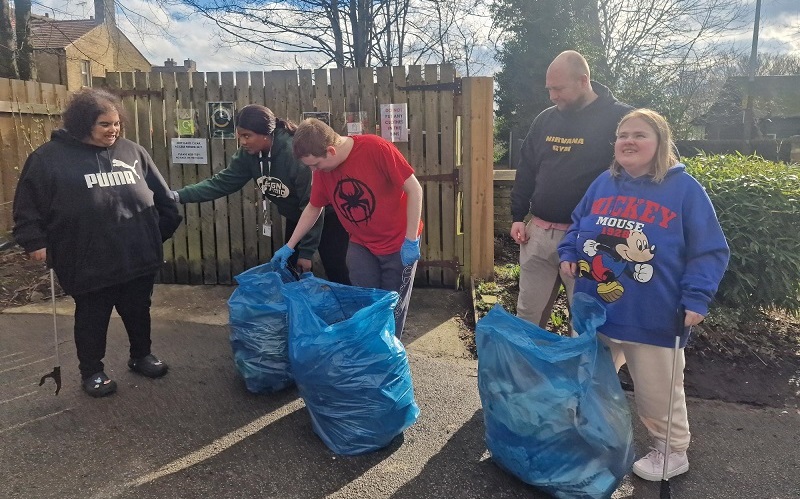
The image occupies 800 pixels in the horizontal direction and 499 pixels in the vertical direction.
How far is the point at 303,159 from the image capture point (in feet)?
10.2

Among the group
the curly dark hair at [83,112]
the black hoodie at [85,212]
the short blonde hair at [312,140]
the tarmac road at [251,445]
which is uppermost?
the curly dark hair at [83,112]

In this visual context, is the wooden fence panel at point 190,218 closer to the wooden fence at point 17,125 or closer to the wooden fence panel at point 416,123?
the wooden fence panel at point 416,123

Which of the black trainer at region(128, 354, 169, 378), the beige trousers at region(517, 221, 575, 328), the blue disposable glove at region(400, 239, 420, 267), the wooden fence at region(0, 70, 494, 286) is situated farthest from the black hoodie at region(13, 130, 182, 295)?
the beige trousers at region(517, 221, 575, 328)

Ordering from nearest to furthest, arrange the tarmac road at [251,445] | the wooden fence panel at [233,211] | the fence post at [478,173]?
the tarmac road at [251,445], the fence post at [478,173], the wooden fence panel at [233,211]

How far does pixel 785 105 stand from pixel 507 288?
26.1m

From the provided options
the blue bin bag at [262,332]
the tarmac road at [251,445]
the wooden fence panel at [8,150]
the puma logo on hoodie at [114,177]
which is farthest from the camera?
the wooden fence panel at [8,150]

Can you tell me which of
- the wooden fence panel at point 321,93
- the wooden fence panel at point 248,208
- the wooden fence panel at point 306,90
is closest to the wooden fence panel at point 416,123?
the wooden fence panel at point 321,93

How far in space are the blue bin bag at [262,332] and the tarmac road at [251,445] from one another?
138mm

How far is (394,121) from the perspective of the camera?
5328 mm

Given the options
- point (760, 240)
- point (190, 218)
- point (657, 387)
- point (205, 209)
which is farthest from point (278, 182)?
point (760, 240)

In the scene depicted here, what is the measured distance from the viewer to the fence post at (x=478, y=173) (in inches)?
209

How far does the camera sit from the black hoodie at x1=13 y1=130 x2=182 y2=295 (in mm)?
3154

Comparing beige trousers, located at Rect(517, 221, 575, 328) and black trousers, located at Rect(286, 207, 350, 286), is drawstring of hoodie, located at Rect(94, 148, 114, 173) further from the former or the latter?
beige trousers, located at Rect(517, 221, 575, 328)

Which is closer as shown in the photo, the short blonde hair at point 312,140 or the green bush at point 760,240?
the short blonde hair at point 312,140
